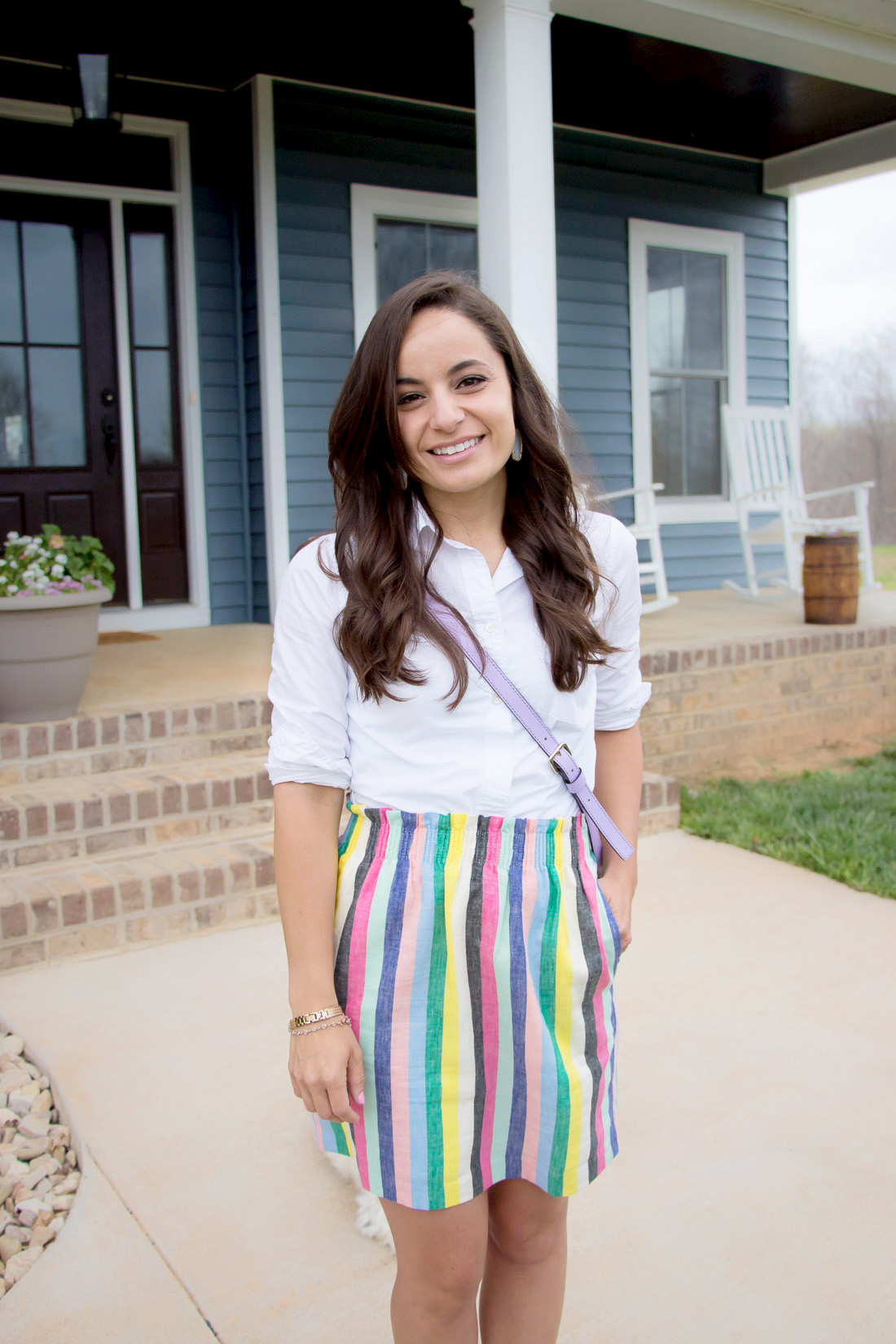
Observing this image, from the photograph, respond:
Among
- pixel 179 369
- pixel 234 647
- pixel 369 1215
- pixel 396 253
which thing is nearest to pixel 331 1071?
pixel 369 1215

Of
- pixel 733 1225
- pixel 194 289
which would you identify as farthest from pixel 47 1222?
pixel 194 289

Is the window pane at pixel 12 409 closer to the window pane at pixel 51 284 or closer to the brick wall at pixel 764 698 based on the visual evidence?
the window pane at pixel 51 284

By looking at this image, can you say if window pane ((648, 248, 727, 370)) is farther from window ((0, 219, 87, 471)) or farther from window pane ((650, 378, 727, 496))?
window ((0, 219, 87, 471))

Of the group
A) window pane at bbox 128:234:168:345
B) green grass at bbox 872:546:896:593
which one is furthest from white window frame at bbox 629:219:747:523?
green grass at bbox 872:546:896:593

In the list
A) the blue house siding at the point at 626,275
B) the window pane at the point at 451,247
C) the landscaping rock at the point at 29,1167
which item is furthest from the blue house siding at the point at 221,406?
the landscaping rock at the point at 29,1167

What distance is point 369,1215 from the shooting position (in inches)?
69.0

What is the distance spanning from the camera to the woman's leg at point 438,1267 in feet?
3.63

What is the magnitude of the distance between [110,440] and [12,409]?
17.6 inches

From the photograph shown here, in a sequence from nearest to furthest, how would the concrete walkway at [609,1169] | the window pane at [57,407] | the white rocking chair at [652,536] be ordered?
1. the concrete walkway at [609,1169]
2. the window pane at [57,407]
3. the white rocking chair at [652,536]

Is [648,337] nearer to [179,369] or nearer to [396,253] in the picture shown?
[396,253]

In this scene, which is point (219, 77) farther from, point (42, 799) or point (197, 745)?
point (42, 799)

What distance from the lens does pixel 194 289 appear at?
536cm

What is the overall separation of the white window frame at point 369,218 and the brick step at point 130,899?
3209mm

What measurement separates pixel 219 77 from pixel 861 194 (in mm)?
26895
